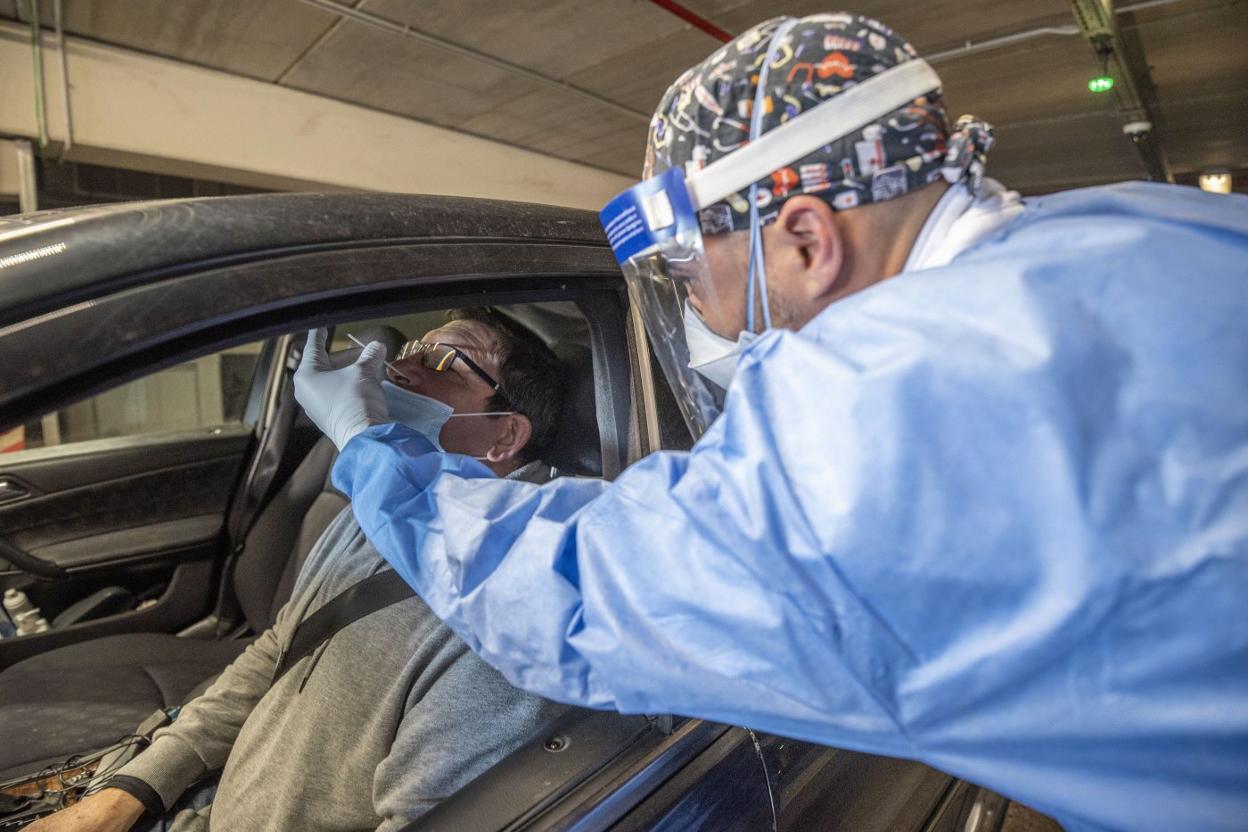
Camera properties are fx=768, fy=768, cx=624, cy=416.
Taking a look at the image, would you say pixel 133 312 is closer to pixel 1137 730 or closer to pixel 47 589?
pixel 1137 730

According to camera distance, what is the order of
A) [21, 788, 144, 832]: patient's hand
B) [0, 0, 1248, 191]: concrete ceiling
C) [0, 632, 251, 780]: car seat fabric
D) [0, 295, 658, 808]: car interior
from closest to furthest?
1. [21, 788, 144, 832]: patient's hand
2. [0, 632, 251, 780]: car seat fabric
3. [0, 295, 658, 808]: car interior
4. [0, 0, 1248, 191]: concrete ceiling

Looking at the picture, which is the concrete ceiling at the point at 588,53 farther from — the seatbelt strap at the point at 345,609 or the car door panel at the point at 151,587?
the seatbelt strap at the point at 345,609

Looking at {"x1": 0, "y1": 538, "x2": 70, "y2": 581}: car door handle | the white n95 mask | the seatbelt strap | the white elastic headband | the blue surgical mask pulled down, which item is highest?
the white elastic headband

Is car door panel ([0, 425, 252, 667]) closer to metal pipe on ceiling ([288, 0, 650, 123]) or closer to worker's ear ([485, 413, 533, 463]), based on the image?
worker's ear ([485, 413, 533, 463])

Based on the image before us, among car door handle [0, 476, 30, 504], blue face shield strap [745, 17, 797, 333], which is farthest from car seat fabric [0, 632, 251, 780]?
blue face shield strap [745, 17, 797, 333]

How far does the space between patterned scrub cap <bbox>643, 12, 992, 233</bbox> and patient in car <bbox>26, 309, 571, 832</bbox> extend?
0.75 metres

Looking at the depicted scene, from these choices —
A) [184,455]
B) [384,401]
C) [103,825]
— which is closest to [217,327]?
[384,401]

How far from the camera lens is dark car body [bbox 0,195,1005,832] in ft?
2.32

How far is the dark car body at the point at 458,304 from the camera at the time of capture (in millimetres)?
708

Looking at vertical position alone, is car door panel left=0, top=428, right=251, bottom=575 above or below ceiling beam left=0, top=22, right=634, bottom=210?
below

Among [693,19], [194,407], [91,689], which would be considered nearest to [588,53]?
[693,19]

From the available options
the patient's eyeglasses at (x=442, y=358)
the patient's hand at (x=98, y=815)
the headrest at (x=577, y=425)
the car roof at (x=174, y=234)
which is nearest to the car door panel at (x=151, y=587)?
the patient's hand at (x=98, y=815)

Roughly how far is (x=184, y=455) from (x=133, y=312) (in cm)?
219

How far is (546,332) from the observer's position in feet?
5.39
